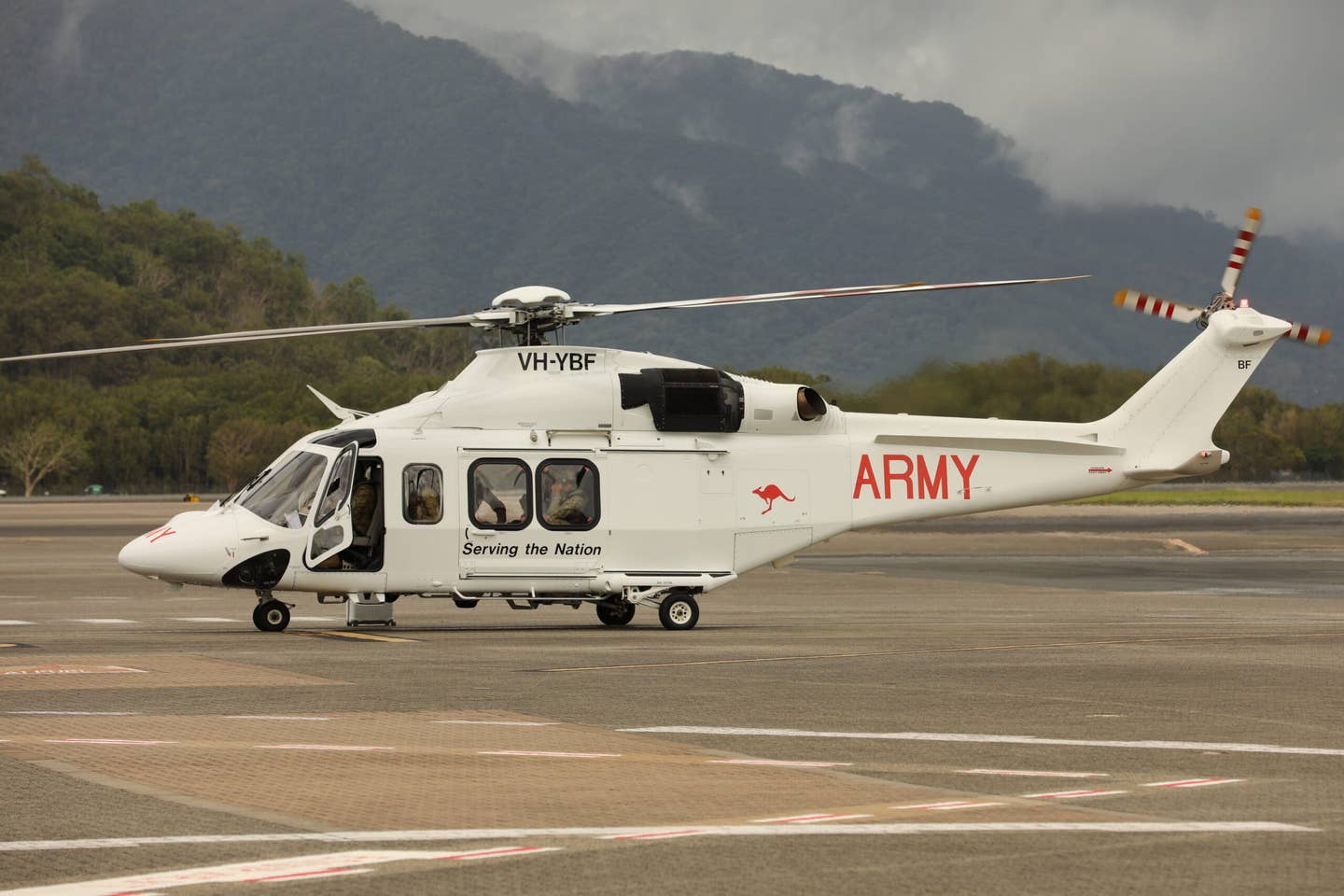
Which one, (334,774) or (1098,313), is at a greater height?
(1098,313)

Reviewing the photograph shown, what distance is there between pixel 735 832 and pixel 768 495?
622 inches

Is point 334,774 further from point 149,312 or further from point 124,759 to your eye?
point 149,312

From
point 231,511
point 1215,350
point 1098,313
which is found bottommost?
point 231,511

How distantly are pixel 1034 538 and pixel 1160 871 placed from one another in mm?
50969

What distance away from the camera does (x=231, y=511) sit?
76.8 ft

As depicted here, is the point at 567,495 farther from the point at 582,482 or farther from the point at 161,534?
the point at 161,534

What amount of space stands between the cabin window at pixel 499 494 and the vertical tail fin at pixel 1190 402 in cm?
897

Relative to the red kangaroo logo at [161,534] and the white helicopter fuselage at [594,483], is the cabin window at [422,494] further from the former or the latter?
the red kangaroo logo at [161,534]

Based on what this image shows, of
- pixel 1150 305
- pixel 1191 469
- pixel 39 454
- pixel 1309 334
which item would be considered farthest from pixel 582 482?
pixel 39 454

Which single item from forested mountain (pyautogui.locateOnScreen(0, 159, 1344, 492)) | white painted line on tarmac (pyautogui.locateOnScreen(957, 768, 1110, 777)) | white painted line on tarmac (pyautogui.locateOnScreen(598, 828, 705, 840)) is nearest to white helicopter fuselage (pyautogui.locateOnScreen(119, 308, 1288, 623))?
forested mountain (pyautogui.locateOnScreen(0, 159, 1344, 492))

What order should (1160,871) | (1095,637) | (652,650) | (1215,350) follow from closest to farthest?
(1160,871), (652,650), (1095,637), (1215,350)

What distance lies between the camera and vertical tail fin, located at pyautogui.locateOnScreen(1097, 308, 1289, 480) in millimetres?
26609

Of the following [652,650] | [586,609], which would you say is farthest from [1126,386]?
[652,650]

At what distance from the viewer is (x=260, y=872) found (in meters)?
8.24
